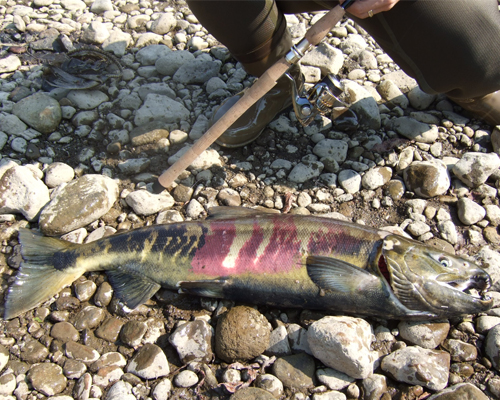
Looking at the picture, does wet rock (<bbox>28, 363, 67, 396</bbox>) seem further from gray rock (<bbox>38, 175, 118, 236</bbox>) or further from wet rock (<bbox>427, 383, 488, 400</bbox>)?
wet rock (<bbox>427, 383, 488, 400</bbox>)

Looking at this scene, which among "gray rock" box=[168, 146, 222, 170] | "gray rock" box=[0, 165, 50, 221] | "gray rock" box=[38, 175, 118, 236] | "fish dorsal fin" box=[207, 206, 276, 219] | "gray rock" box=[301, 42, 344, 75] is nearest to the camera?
"fish dorsal fin" box=[207, 206, 276, 219]

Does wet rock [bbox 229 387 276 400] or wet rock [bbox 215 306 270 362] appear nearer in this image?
wet rock [bbox 229 387 276 400]

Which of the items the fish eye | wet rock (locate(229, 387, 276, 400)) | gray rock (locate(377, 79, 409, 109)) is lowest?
wet rock (locate(229, 387, 276, 400))

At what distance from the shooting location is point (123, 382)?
283 cm

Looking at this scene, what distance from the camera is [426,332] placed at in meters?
2.96

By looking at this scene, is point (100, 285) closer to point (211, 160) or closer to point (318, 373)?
point (211, 160)

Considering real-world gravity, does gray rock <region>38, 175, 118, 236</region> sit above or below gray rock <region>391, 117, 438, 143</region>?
below

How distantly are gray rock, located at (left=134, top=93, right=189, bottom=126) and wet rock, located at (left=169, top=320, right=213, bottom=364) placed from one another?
2443mm

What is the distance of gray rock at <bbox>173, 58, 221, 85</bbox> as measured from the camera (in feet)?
16.1

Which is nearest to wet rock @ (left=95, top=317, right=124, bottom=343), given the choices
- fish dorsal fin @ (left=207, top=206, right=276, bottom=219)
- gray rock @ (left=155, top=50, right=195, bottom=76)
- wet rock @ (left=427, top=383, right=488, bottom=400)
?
fish dorsal fin @ (left=207, top=206, right=276, bottom=219)

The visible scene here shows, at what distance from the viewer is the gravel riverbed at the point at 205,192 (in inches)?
111

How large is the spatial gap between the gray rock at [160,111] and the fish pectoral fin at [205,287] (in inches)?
83.3

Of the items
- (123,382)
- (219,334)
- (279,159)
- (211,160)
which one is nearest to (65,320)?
(123,382)

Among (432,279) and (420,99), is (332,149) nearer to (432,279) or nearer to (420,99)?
(420,99)
